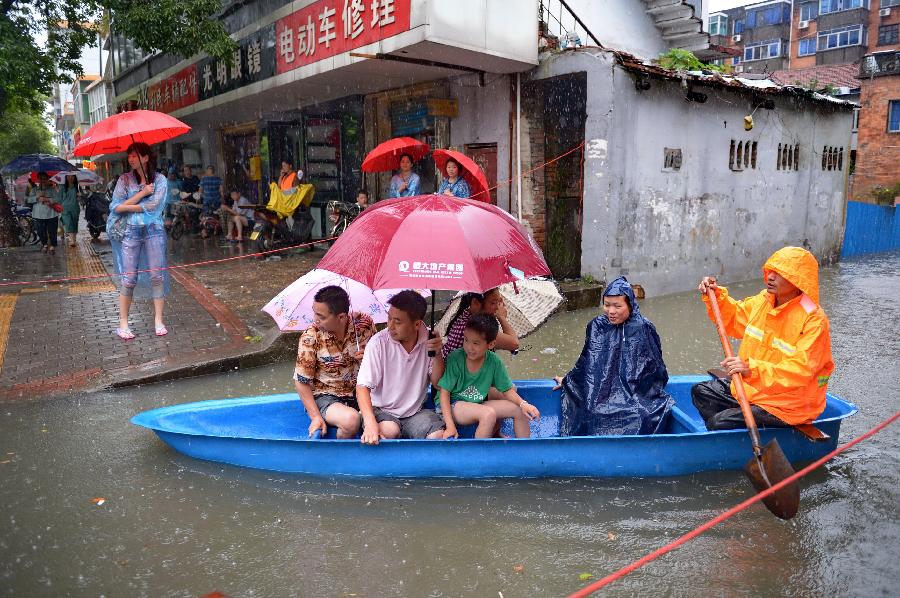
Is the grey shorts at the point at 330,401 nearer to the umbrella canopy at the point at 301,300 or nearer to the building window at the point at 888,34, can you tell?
the umbrella canopy at the point at 301,300

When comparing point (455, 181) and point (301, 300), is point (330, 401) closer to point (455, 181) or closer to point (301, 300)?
point (301, 300)

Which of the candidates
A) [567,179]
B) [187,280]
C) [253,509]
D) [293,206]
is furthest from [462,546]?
[293,206]

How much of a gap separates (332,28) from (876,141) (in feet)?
77.1

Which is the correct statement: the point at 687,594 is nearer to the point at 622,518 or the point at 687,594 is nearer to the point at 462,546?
the point at 622,518

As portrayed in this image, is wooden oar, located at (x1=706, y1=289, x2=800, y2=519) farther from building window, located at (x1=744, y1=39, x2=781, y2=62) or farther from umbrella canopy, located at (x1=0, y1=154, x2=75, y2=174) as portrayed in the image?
building window, located at (x1=744, y1=39, x2=781, y2=62)

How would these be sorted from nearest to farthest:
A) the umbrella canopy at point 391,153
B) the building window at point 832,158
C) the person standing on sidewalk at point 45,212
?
the umbrella canopy at point 391,153 → the person standing on sidewalk at point 45,212 → the building window at point 832,158

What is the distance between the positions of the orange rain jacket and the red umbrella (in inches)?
177

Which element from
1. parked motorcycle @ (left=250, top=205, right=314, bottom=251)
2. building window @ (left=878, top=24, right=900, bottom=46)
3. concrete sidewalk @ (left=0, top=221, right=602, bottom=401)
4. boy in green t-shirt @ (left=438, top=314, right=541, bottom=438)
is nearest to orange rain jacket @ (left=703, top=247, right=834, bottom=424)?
boy in green t-shirt @ (left=438, top=314, right=541, bottom=438)

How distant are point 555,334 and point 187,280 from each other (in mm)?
6141

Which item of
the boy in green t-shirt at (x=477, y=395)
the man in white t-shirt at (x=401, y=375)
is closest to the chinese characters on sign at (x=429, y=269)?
the man in white t-shirt at (x=401, y=375)

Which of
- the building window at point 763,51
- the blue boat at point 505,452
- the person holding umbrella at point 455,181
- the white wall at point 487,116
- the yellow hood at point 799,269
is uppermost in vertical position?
the building window at point 763,51

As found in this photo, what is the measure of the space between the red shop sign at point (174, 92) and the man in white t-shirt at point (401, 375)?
13480 mm

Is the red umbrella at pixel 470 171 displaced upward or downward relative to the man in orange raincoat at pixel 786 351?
upward

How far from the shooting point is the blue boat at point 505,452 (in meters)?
4.21
